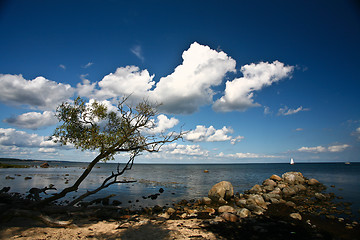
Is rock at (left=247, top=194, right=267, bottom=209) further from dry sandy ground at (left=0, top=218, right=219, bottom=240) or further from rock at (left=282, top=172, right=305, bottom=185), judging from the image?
rock at (left=282, top=172, right=305, bottom=185)

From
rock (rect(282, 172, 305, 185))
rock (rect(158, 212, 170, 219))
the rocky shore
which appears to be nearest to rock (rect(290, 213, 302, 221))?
the rocky shore

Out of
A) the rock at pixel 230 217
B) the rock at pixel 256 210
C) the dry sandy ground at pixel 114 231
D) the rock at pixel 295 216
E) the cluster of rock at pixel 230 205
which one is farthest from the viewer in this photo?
the rock at pixel 256 210

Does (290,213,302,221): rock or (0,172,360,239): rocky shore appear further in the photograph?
(290,213,302,221): rock

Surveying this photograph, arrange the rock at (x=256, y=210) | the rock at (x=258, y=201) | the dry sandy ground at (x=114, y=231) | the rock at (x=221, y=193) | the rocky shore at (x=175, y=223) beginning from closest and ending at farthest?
the dry sandy ground at (x=114, y=231) < the rocky shore at (x=175, y=223) < the rock at (x=256, y=210) < the rock at (x=258, y=201) < the rock at (x=221, y=193)

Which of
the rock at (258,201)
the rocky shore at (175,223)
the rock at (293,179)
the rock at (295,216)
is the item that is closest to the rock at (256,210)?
the rocky shore at (175,223)

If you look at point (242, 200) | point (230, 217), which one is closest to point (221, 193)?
point (242, 200)

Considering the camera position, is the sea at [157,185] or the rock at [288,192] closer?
the sea at [157,185]

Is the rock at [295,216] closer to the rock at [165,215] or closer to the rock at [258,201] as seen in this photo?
the rock at [258,201]

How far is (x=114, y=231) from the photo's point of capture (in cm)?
A: 1226

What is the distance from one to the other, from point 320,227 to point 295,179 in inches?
1165

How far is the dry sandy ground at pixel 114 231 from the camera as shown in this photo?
10984 mm

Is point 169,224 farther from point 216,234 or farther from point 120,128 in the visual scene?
point 120,128

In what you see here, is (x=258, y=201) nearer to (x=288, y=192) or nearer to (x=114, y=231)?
(x=288, y=192)

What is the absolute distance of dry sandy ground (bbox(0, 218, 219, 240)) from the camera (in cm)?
1098
